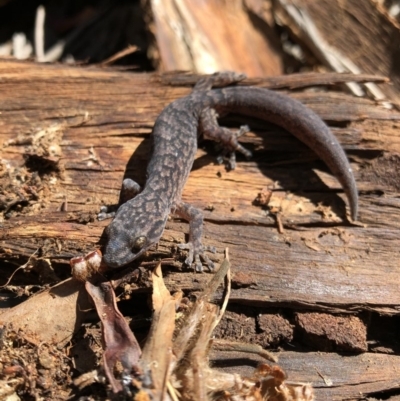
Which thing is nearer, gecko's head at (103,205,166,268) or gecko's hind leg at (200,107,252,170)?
gecko's head at (103,205,166,268)

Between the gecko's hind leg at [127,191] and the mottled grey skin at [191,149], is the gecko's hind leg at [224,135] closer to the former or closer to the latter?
the mottled grey skin at [191,149]

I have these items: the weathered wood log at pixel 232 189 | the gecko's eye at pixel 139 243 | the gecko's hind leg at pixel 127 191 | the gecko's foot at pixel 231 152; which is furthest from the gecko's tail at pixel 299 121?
the gecko's eye at pixel 139 243

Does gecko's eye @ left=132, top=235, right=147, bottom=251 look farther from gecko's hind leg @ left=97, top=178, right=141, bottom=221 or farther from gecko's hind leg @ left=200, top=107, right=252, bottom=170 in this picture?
gecko's hind leg @ left=200, top=107, right=252, bottom=170

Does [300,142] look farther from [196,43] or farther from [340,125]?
[196,43]

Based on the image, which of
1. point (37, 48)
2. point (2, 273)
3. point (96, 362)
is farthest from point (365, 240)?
point (37, 48)

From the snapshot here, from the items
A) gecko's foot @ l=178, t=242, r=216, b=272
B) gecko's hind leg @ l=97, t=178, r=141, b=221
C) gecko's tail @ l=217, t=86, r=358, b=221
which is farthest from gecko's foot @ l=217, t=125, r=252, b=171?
gecko's foot @ l=178, t=242, r=216, b=272

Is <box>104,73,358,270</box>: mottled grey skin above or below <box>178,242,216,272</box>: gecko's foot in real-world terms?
above

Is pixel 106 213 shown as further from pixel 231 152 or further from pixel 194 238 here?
pixel 231 152

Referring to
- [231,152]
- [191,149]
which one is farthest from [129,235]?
[231,152]
